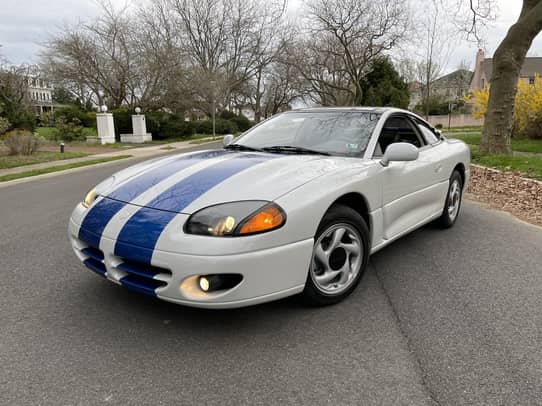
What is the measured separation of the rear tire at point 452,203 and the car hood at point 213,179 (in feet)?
6.63

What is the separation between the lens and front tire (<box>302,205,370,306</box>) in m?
2.75

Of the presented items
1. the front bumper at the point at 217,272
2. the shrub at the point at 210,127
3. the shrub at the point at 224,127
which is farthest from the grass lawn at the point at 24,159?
the shrub at the point at 224,127

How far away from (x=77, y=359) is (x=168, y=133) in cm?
2769

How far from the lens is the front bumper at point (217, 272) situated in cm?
228

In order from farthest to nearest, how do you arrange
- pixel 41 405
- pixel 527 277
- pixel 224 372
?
pixel 527 277 → pixel 224 372 → pixel 41 405

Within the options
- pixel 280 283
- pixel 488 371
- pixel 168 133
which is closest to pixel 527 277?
pixel 488 371

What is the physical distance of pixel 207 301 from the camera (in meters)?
2.34

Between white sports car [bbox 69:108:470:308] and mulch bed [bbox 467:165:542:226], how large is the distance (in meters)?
3.02

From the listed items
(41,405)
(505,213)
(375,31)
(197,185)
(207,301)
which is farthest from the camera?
(375,31)

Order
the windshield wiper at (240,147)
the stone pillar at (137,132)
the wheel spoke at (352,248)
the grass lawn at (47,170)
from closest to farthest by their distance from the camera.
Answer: the wheel spoke at (352,248)
the windshield wiper at (240,147)
the grass lawn at (47,170)
the stone pillar at (137,132)

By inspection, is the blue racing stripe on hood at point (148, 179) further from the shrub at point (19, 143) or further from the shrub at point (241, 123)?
the shrub at point (241, 123)

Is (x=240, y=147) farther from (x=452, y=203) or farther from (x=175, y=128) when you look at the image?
(x=175, y=128)

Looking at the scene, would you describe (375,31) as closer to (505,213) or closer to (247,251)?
(505,213)

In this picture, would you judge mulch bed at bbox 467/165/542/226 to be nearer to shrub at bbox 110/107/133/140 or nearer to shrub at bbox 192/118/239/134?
shrub at bbox 110/107/133/140
